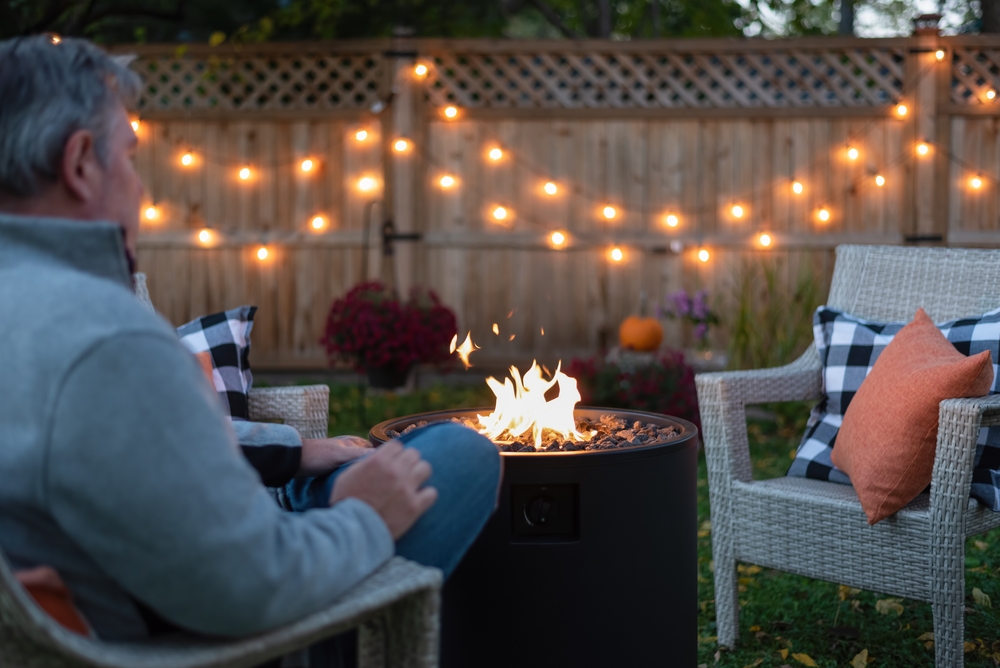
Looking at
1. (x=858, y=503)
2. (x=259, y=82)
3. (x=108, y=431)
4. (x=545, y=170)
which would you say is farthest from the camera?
(x=259, y=82)

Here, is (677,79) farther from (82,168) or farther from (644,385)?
(82,168)

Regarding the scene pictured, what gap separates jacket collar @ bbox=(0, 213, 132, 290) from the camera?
89 centimetres

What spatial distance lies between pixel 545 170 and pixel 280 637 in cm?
460

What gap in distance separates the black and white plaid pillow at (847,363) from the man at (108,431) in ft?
4.60

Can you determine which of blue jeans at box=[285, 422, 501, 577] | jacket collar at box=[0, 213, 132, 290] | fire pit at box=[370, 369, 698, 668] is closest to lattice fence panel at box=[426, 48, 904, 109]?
fire pit at box=[370, 369, 698, 668]

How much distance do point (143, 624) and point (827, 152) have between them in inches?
196

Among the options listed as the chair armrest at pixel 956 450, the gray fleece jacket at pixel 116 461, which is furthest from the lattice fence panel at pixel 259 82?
the gray fleece jacket at pixel 116 461

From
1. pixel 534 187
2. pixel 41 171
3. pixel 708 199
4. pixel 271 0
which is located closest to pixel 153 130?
pixel 271 0

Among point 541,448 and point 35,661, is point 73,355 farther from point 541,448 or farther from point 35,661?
point 541,448

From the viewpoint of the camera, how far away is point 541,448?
1.62 m

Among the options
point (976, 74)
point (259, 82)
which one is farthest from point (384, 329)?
point (976, 74)

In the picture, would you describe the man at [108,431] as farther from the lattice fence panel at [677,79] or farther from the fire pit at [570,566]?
the lattice fence panel at [677,79]

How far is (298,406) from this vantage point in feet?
6.79

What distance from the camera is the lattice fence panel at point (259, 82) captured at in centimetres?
541
